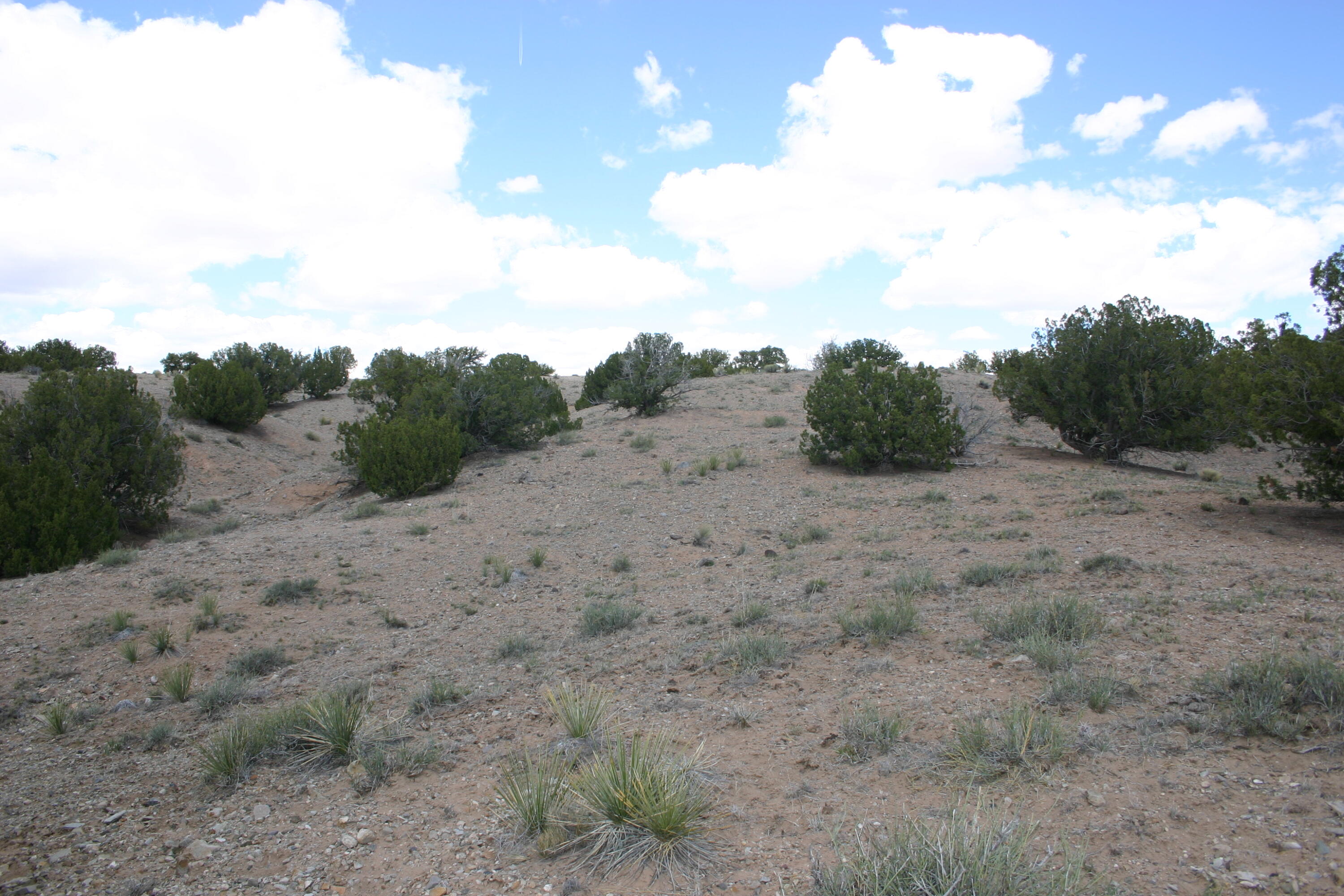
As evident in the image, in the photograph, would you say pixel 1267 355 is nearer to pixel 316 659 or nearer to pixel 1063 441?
pixel 1063 441

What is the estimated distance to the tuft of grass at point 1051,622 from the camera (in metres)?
6.05

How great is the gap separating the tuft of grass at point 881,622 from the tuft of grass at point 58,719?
6.44 meters

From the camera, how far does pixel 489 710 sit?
605 centimetres

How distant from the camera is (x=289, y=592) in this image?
9.71 meters

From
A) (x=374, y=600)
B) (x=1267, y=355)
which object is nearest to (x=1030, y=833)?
(x=374, y=600)

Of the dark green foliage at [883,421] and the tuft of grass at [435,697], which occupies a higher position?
the dark green foliage at [883,421]

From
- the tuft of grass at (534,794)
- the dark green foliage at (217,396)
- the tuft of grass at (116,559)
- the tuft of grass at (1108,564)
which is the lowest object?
the tuft of grass at (534,794)

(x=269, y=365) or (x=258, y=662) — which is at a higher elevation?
(x=269, y=365)

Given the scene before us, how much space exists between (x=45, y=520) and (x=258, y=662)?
310 inches

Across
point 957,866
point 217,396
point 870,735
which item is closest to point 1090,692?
point 870,735

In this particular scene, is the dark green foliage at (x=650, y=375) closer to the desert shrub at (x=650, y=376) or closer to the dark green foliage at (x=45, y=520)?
the desert shrub at (x=650, y=376)

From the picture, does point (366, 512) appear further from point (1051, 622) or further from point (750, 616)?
point (1051, 622)

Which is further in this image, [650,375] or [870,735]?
[650,375]

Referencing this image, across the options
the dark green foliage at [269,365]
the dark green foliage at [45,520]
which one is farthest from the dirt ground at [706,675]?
the dark green foliage at [269,365]
